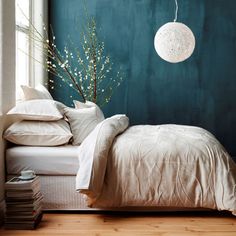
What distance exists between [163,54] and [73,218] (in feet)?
7.94

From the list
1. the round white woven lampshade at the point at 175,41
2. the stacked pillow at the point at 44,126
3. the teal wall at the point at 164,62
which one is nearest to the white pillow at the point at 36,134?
the stacked pillow at the point at 44,126

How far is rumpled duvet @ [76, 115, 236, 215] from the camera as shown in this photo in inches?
118

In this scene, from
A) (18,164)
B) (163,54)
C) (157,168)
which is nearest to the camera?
(157,168)

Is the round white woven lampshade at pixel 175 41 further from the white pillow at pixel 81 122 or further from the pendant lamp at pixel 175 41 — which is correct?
the white pillow at pixel 81 122

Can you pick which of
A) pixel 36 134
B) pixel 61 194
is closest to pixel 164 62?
pixel 36 134

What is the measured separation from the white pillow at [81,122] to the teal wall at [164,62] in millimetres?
1605

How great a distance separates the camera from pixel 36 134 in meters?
3.43

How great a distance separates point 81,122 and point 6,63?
0.91 meters

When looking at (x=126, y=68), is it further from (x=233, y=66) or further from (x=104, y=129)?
(x=104, y=129)

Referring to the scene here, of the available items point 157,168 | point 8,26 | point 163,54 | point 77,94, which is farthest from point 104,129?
point 77,94

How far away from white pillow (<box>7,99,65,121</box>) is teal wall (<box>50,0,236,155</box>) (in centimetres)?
195

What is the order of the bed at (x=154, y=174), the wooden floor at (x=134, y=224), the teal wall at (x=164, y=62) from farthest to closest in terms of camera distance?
the teal wall at (x=164, y=62) < the bed at (x=154, y=174) < the wooden floor at (x=134, y=224)

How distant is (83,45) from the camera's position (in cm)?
546

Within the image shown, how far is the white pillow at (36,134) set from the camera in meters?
3.38
